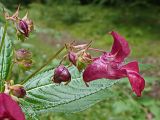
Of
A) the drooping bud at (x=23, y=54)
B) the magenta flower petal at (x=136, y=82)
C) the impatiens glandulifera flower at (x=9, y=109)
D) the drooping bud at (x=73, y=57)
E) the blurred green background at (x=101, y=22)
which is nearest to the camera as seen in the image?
the impatiens glandulifera flower at (x=9, y=109)

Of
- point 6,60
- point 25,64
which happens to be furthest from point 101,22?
point 25,64

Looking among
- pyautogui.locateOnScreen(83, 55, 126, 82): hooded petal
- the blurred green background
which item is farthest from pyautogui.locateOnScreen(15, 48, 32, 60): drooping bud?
the blurred green background

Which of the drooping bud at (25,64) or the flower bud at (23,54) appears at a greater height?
the flower bud at (23,54)

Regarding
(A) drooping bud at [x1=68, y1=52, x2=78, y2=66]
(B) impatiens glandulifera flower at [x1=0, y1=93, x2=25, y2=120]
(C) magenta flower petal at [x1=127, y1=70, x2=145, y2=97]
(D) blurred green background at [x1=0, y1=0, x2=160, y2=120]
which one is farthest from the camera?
(D) blurred green background at [x1=0, y1=0, x2=160, y2=120]

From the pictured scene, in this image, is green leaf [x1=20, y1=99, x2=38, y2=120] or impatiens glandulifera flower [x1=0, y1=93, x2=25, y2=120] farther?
green leaf [x1=20, y1=99, x2=38, y2=120]

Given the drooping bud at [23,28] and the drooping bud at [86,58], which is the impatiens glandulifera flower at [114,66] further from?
the drooping bud at [23,28]

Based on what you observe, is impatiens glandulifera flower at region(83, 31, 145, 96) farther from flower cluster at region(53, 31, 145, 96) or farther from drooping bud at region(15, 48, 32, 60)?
drooping bud at region(15, 48, 32, 60)

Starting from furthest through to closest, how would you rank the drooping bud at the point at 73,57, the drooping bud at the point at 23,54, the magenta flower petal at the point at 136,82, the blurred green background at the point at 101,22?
1. the blurred green background at the point at 101,22
2. the drooping bud at the point at 23,54
3. the drooping bud at the point at 73,57
4. the magenta flower petal at the point at 136,82

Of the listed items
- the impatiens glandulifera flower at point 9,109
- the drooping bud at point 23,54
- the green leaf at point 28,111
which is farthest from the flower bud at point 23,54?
the impatiens glandulifera flower at point 9,109

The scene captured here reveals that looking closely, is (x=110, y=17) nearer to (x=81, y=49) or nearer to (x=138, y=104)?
(x=138, y=104)
